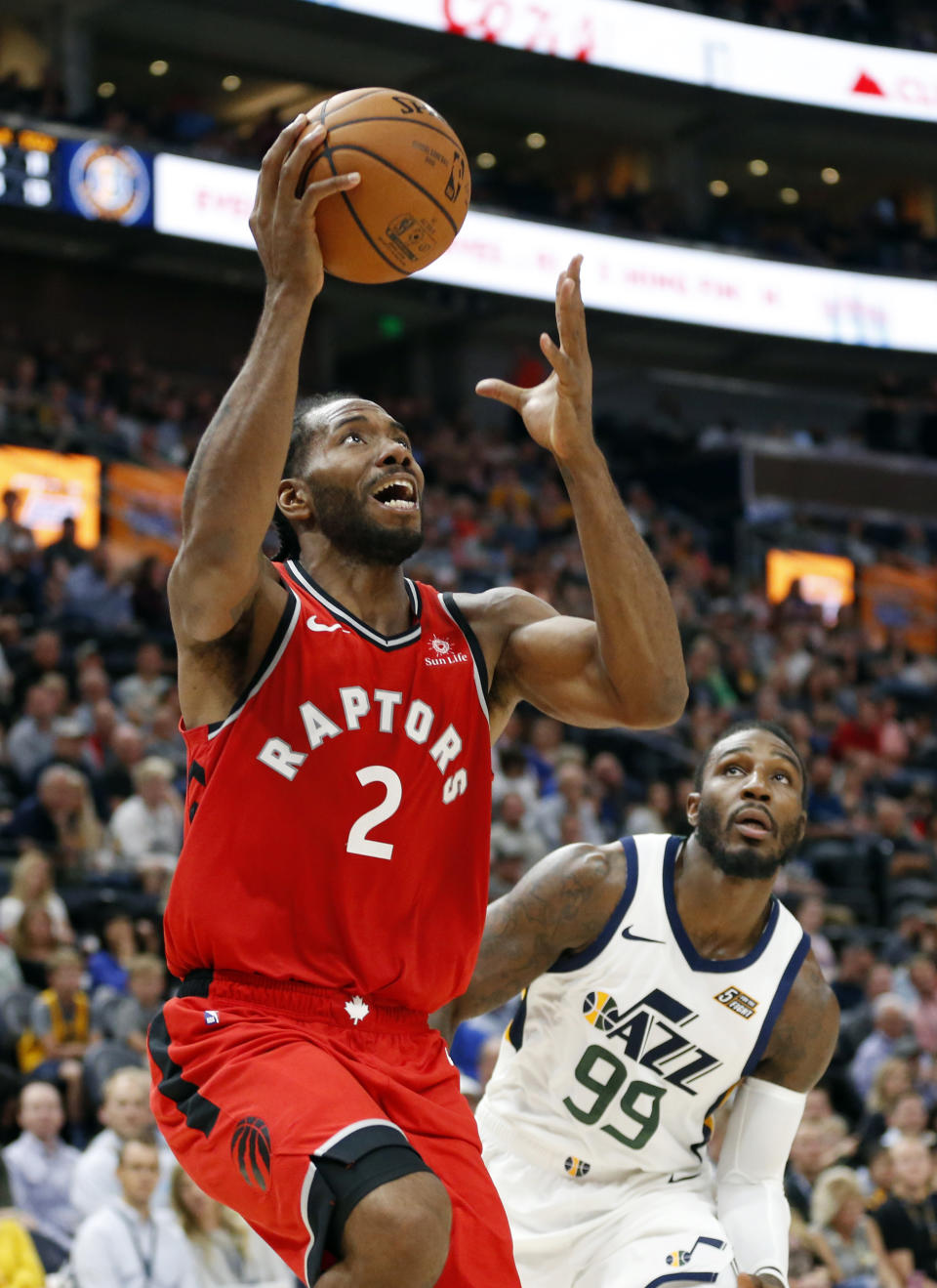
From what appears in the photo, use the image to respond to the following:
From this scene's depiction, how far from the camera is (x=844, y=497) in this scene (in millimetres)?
23812

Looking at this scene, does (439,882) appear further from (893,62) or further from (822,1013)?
(893,62)

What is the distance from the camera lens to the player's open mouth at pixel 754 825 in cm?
445

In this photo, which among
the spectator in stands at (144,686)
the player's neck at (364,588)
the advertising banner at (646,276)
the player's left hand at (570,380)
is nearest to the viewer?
the player's left hand at (570,380)

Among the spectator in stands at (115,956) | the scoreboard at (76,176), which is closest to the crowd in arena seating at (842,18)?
the scoreboard at (76,176)

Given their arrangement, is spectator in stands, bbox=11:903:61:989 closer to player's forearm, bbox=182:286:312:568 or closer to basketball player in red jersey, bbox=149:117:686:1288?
basketball player in red jersey, bbox=149:117:686:1288

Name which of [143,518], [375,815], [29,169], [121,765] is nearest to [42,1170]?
[121,765]

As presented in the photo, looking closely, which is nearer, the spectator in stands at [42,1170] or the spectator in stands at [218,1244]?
the spectator in stands at [218,1244]

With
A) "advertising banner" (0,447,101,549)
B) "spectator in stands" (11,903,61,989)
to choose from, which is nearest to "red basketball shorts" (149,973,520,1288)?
"spectator in stands" (11,903,61,989)

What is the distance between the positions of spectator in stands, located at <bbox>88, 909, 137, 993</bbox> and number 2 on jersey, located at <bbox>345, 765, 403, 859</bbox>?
5.55 m

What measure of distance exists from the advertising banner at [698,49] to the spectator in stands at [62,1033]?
47.7 ft

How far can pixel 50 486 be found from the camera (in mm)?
16500

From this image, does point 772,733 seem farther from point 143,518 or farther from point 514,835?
point 143,518

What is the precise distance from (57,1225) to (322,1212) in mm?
4912

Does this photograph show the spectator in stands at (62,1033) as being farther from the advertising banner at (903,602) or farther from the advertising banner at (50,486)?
the advertising banner at (903,602)
